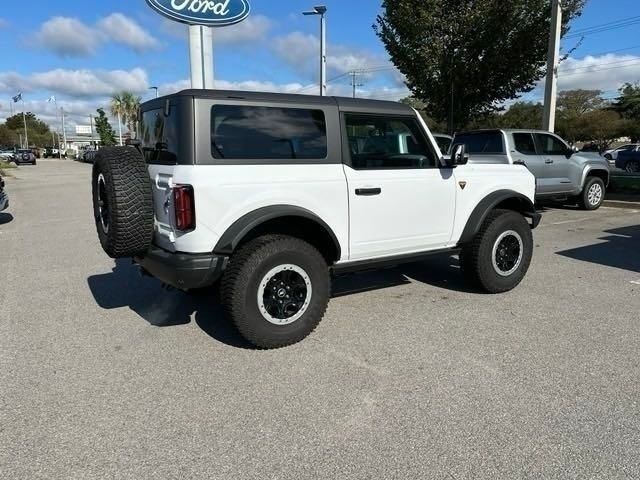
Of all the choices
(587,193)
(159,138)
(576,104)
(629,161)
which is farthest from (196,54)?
(576,104)

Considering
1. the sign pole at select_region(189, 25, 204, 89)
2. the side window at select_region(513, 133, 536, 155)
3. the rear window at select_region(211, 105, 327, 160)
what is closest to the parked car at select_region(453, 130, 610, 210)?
the side window at select_region(513, 133, 536, 155)

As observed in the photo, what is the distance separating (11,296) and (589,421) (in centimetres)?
546

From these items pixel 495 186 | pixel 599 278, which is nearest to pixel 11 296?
pixel 495 186

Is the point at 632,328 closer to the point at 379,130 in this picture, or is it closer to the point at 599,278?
the point at 599,278

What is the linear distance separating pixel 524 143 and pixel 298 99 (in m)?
7.51

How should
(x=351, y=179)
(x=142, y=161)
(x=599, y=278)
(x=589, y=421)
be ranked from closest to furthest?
(x=589, y=421), (x=142, y=161), (x=351, y=179), (x=599, y=278)

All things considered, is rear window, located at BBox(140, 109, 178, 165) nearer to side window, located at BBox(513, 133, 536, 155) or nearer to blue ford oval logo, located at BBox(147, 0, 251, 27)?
blue ford oval logo, located at BBox(147, 0, 251, 27)

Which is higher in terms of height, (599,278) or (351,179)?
(351,179)

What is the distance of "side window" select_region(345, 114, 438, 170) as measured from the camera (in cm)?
432

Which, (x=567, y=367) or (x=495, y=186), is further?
(x=495, y=186)

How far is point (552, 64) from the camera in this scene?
12781 mm

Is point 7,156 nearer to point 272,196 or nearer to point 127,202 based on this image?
point 127,202

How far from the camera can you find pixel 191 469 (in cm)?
251

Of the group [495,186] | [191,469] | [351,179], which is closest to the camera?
[191,469]
